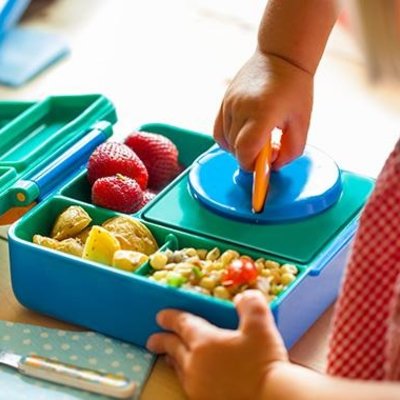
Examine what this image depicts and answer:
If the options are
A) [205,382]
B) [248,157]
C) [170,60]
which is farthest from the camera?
[170,60]

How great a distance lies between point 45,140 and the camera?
3.03 feet

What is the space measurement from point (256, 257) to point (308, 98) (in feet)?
0.49

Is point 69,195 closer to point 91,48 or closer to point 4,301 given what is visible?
point 4,301

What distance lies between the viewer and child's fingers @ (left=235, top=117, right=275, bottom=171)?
79 centimetres

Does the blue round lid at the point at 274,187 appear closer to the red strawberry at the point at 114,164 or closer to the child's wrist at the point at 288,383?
the red strawberry at the point at 114,164

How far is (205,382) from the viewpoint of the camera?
67 cm

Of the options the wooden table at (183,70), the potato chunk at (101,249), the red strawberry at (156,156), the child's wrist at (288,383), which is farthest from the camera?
the wooden table at (183,70)

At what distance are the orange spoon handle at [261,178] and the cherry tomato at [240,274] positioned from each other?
0.08m

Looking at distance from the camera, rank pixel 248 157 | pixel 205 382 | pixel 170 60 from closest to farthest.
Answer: pixel 205 382
pixel 248 157
pixel 170 60

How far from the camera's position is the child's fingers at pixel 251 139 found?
786 millimetres

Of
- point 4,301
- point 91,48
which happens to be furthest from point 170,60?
point 4,301

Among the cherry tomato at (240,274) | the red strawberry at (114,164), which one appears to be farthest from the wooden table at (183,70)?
the cherry tomato at (240,274)

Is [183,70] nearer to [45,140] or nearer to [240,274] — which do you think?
[45,140]

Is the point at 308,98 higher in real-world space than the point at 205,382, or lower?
higher
